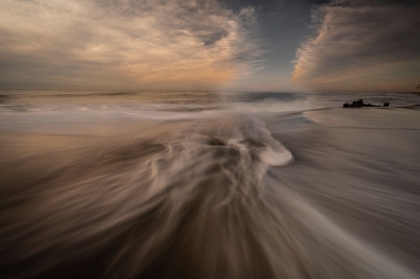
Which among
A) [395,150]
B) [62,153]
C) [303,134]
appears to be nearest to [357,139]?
[395,150]

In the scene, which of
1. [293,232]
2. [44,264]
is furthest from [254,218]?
[44,264]

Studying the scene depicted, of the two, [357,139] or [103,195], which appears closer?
[103,195]

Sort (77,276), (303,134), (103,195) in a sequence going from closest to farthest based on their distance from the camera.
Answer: (77,276)
(103,195)
(303,134)

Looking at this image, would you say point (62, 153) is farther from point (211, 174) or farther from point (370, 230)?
point (370, 230)

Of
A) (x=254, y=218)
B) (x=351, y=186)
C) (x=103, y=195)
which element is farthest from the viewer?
(x=351, y=186)

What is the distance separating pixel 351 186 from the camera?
2.59 metres

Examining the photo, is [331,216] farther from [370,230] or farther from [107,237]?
[107,237]

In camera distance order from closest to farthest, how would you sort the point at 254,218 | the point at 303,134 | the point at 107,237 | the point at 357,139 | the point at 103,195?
the point at 107,237, the point at 254,218, the point at 103,195, the point at 357,139, the point at 303,134

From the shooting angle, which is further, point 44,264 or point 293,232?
point 293,232

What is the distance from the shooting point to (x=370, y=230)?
1.76 metres

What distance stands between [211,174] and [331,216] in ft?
5.60

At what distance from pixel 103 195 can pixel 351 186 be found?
3.60 meters

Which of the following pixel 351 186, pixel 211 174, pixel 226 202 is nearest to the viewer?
pixel 226 202

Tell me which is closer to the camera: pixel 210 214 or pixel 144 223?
pixel 144 223
